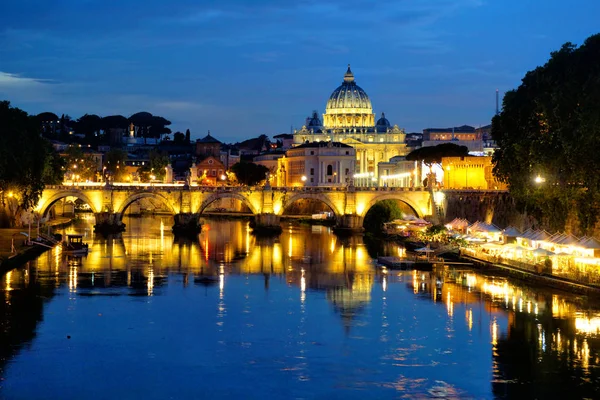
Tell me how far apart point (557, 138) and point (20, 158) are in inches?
1423

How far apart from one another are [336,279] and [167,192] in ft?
136

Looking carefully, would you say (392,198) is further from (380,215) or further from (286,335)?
(286,335)


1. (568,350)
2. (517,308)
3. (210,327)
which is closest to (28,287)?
(210,327)

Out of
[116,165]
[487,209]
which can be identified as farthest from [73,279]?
[116,165]

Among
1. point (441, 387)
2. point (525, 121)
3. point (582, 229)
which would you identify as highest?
point (525, 121)

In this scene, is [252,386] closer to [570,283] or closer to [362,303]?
[362,303]

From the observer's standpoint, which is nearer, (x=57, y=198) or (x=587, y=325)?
(x=587, y=325)

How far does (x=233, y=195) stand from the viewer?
316ft

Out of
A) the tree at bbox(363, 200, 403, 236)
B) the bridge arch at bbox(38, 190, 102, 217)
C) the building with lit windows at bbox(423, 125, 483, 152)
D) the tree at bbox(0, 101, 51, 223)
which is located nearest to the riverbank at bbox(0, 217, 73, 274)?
the tree at bbox(0, 101, 51, 223)

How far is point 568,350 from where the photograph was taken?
36719 mm

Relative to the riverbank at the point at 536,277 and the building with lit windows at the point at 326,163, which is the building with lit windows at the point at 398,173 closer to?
the building with lit windows at the point at 326,163

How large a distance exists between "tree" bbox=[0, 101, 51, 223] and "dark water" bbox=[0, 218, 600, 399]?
10.5 m

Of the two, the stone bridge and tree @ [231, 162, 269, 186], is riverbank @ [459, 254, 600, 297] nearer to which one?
the stone bridge

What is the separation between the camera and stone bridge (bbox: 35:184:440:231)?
94188 millimetres
